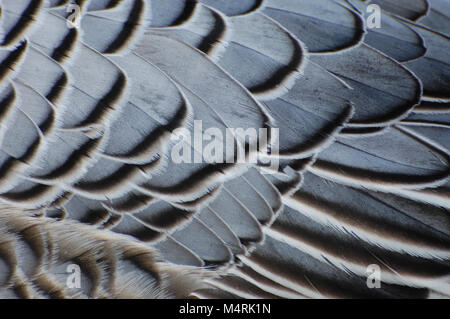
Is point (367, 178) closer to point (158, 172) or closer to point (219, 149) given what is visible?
point (219, 149)

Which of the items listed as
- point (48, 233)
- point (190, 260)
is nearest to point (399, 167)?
point (190, 260)

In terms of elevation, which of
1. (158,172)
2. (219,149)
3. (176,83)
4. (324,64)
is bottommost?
(158,172)

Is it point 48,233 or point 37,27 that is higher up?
point 37,27

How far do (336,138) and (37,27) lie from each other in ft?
2.45

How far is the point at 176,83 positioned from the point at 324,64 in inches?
14.3

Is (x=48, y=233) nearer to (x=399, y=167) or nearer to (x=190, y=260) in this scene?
(x=190, y=260)

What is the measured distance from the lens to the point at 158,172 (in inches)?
43.4

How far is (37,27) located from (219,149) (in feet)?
1.68

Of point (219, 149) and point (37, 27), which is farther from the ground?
point (37, 27)

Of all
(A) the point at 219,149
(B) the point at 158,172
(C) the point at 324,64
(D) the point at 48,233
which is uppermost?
(C) the point at 324,64

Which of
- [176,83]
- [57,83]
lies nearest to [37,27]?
[57,83]
